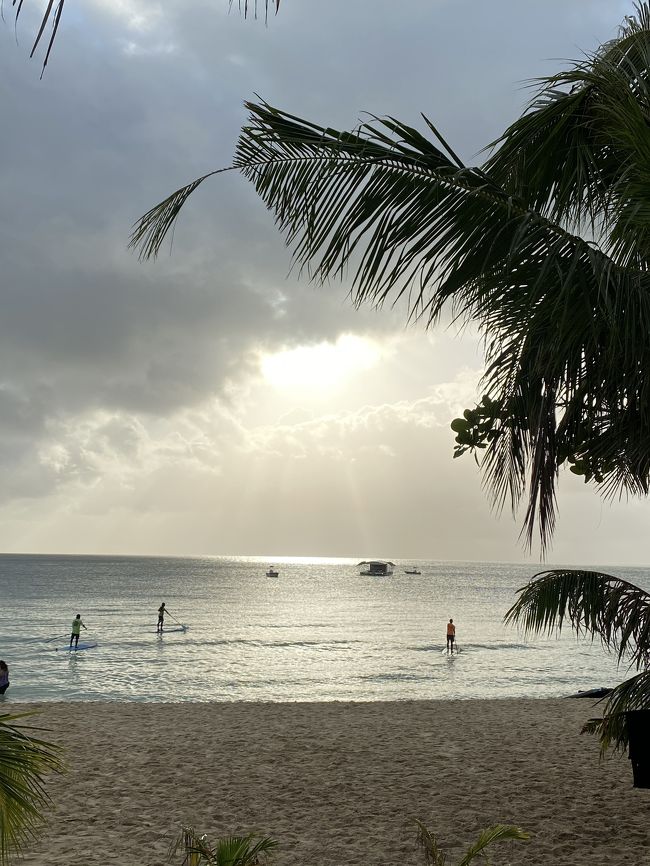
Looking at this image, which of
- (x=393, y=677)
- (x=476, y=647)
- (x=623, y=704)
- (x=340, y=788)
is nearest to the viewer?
(x=623, y=704)

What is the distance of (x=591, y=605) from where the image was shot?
6117 mm

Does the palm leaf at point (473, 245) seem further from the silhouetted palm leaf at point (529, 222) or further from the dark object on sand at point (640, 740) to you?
the dark object on sand at point (640, 740)

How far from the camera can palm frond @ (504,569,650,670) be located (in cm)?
592

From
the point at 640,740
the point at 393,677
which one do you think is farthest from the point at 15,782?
the point at 393,677

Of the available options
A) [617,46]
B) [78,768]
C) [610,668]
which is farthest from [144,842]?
[610,668]

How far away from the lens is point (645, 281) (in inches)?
115

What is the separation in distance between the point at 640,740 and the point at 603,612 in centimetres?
124

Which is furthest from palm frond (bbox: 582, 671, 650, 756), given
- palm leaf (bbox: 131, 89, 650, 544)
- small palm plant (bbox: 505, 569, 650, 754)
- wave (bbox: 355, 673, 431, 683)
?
wave (bbox: 355, 673, 431, 683)

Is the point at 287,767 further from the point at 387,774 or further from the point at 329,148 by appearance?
the point at 329,148

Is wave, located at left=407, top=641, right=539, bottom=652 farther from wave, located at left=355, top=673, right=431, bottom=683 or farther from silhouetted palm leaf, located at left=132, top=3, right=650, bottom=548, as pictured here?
silhouetted palm leaf, located at left=132, top=3, right=650, bottom=548

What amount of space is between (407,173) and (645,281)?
1.05 meters

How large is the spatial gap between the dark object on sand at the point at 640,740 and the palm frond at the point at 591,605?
0.82 m

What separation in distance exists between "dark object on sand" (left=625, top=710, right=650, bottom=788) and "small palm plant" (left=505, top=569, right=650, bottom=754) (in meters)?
0.39

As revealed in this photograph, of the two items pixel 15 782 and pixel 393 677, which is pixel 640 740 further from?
pixel 393 677
